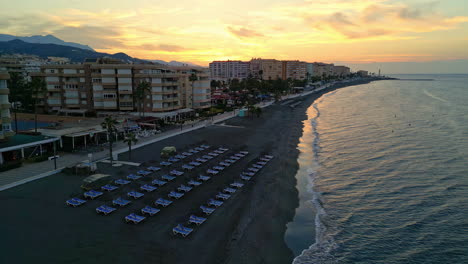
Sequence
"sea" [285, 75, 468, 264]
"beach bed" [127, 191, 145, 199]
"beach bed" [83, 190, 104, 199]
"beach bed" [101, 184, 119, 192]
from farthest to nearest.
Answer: "beach bed" [101, 184, 119, 192]
"beach bed" [127, 191, 145, 199]
"beach bed" [83, 190, 104, 199]
"sea" [285, 75, 468, 264]

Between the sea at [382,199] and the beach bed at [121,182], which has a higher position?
the beach bed at [121,182]

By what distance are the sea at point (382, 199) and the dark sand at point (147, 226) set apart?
2.48 metres

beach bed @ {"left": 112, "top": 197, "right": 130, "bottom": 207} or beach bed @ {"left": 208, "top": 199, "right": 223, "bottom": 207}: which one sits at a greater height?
beach bed @ {"left": 112, "top": 197, "right": 130, "bottom": 207}

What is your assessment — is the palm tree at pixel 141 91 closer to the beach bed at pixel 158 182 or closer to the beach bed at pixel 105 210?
the beach bed at pixel 158 182

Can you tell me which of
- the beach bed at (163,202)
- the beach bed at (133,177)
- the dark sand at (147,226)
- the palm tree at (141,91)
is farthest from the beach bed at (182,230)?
the palm tree at (141,91)

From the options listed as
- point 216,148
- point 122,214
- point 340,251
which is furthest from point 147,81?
point 340,251

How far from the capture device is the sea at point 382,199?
2253 cm

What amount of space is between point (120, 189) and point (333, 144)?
3984 cm

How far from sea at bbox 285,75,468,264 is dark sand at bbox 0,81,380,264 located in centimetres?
248

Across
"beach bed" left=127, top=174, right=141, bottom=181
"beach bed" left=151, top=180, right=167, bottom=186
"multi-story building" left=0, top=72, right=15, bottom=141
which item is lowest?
"beach bed" left=151, top=180, right=167, bottom=186

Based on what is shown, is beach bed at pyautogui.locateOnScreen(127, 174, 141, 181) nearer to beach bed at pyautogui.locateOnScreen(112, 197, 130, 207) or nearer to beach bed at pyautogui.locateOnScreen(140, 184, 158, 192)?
beach bed at pyautogui.locateOnScreen(140, 184, 158, 192)

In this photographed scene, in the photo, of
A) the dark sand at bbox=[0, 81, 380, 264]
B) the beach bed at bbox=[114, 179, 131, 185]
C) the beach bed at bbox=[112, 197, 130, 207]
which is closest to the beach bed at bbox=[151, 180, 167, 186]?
the dark sand at bbox=[0, 81, 380, 264]

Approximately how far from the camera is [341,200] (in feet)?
102

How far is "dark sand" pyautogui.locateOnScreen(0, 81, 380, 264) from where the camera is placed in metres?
19.7
